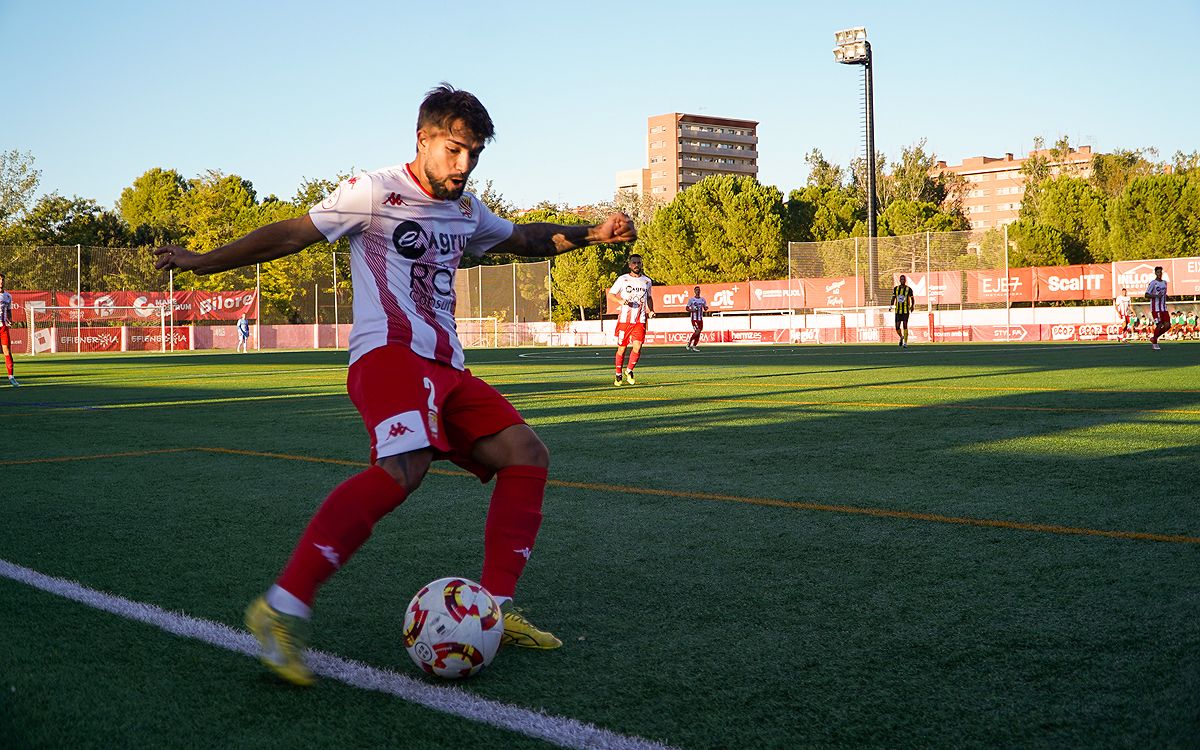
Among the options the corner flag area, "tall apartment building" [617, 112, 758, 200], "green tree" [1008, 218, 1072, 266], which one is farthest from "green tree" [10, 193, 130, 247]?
"tall apartment building" [617, 112, 758, 200]

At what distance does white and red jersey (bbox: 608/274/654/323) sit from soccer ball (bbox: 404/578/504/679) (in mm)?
14522

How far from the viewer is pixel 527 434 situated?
349cm

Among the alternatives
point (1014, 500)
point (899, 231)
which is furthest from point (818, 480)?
point (899, 231)

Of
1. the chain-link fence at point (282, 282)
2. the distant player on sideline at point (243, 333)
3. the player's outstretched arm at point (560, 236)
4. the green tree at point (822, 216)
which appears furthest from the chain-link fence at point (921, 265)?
the player's outstretched arm at point (560, 236)

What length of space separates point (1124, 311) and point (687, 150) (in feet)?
481

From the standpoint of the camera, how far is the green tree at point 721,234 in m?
65.2

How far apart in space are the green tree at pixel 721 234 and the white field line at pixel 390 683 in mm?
62200

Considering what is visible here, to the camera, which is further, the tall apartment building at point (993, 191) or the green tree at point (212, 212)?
the tall apartment building at point (993, 191)

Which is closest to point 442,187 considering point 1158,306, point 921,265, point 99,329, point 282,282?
point 1158,306

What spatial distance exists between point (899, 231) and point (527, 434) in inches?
2661

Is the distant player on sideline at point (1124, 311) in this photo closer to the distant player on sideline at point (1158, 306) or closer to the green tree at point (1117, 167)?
the distant player on sideline at point (1158, 306)

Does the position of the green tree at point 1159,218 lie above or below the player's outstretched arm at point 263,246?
above

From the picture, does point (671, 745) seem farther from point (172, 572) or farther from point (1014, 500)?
point (1014, 500)

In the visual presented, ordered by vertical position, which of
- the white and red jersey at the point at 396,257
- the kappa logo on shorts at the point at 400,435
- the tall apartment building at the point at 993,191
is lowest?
Result: the kappa logo on shorts at the point at 400,435
